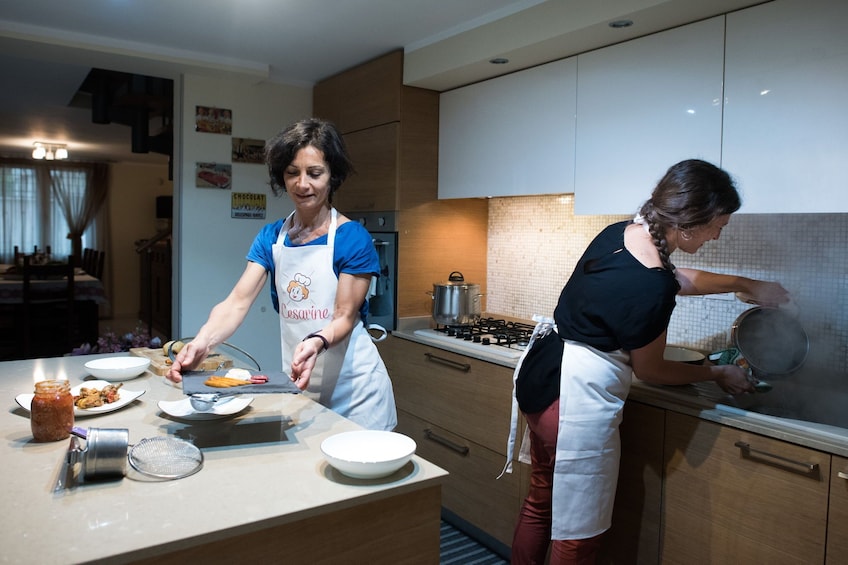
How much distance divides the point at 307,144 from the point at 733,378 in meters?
1.45

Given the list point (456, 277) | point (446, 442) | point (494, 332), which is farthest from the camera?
point (456, 277)

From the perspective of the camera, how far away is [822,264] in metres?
2.21

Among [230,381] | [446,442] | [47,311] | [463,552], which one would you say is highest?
[230,381]

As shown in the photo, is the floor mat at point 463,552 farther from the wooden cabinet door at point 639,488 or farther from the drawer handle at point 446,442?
the wooden cabinet door at point 639,488

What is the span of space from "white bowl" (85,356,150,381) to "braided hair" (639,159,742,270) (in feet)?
5.34

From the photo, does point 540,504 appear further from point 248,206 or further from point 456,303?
point 248,206

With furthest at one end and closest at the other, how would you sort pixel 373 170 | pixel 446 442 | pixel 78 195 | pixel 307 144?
pixel 78 195 < pixel 373 170 < pixel 446 442 < pixel 307 144

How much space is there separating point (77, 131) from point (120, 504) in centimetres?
771

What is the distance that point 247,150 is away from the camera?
153 inches

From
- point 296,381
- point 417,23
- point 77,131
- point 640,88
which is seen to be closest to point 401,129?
point 417,23

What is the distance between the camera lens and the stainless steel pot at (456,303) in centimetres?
318

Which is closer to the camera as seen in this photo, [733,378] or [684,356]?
[733,378]

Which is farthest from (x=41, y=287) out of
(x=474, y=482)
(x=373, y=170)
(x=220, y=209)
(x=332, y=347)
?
(x=332, y=347)

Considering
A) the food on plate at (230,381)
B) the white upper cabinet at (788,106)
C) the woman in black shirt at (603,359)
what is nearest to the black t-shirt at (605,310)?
the woman in black shirt at (603,359)
